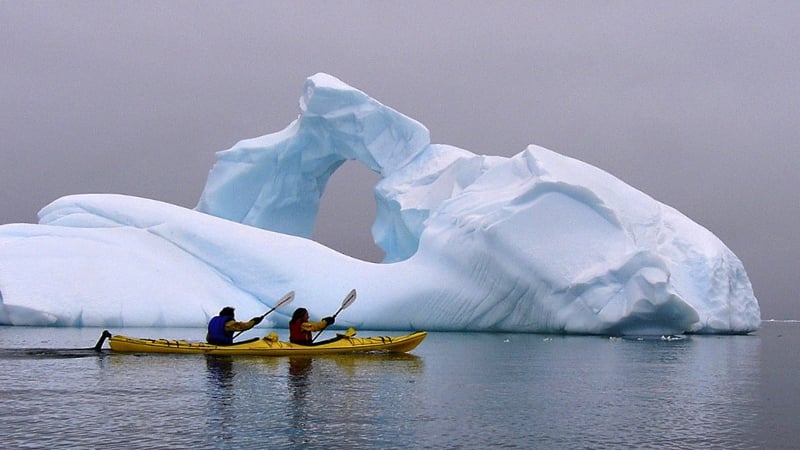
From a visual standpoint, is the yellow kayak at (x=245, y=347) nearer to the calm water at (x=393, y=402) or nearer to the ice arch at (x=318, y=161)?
the calm water at (x=393, y=402)

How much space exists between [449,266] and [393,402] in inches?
543

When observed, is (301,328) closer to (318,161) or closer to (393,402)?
(393,402)

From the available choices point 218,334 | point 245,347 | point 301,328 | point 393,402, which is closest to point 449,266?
point 301,328

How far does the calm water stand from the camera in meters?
6.26

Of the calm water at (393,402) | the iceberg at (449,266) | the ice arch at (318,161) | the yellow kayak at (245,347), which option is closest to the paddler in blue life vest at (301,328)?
the yellow kayak at (245,347)

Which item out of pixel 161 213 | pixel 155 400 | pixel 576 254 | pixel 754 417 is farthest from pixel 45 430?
pixel 161 213

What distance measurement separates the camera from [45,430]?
621cm

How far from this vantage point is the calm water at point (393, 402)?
20.5ft

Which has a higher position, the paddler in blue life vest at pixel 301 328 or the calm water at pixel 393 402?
the paddler in blue life vest at pixel 301 328

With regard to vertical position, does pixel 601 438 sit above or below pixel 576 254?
below

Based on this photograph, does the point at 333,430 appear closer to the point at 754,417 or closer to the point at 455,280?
the point at 754,417

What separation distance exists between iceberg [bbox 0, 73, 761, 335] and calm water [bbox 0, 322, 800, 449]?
6490 millimetres

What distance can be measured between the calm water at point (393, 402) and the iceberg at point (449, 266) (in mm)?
6490

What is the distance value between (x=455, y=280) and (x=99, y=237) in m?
9.37
